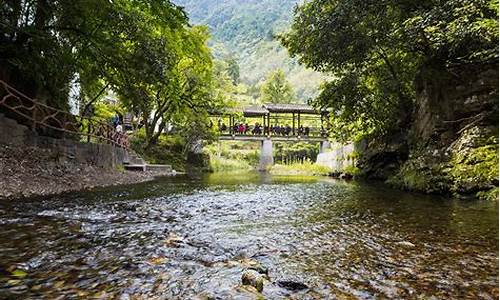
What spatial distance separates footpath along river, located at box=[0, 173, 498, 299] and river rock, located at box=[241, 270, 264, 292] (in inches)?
Result: 2.8

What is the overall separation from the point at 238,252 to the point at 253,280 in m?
1.16

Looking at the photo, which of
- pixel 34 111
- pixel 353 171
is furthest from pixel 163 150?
pixel 34 111

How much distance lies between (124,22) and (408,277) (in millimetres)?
10555

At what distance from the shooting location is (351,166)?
22.0 metres

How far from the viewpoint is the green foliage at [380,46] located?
28.7 feet

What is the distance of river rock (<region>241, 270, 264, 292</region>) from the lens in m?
3.12

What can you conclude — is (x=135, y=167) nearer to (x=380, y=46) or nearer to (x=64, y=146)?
(x=64, y=146)

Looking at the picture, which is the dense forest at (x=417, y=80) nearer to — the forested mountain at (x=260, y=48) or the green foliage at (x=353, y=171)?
the green foliage at (x=353, y=171)

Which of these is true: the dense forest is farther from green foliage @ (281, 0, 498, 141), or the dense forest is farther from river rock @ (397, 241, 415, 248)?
river rock @ (397, 241, 415, 248)

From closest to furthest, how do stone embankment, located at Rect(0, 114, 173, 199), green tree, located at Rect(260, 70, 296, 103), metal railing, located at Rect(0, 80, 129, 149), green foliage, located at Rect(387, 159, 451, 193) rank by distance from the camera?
stone embankment, located at Rect(0, 114, 173, 199), metal railing, located at Rect(0, 80, 129, 149), green foliage, located at Rect(387, 159, 451, 193), green tree, located at Rect(260, 70, 296, 103)

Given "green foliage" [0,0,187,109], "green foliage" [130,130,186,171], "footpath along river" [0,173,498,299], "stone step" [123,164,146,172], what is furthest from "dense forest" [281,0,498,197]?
"green foliage" [130,130,186,171]

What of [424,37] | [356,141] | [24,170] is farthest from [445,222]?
[356,141]

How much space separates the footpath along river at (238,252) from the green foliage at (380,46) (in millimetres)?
3948

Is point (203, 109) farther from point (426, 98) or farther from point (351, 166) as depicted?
point (426, 98)
